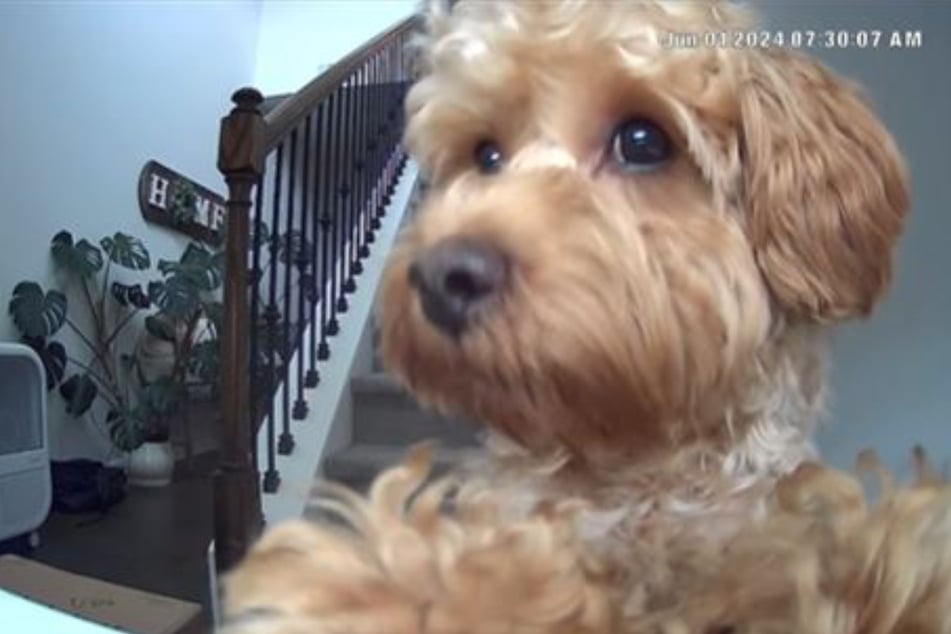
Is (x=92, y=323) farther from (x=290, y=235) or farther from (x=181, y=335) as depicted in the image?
(x=290, y=235)

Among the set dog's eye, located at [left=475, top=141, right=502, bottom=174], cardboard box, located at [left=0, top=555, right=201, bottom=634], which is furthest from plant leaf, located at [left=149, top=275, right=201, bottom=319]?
dog's eye, located at [left=475, top=141, right=502, bottom=174]

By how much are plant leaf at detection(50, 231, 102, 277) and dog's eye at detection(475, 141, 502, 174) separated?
176cm

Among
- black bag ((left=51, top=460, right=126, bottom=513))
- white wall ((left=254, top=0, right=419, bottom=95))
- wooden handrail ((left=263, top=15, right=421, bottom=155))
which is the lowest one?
black bag ((left=51, top=460, right=126, bottom=513))

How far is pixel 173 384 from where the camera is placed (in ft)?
6.82

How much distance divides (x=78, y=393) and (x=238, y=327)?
1160 mm

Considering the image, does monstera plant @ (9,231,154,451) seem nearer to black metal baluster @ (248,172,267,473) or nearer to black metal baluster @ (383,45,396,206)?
black metal baluster @ (383,45,396,206)

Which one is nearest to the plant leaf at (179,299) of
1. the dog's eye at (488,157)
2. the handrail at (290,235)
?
the handrail at (290,235)

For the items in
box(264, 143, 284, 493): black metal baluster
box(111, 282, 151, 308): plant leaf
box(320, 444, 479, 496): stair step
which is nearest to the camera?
box(320, 444, 479, 496): stair step

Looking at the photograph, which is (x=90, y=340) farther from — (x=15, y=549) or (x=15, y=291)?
(x=15, y=549)

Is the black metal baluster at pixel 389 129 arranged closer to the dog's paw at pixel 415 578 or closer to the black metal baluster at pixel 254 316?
the black metal baluster at pixel 254 316

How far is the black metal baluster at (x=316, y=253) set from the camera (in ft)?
5.31

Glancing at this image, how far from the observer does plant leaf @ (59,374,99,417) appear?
2.05m

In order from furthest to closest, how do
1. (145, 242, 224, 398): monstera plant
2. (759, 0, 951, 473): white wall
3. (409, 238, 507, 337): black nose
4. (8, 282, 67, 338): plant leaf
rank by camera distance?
1. (8, 282, 67, 338): plant leaf
2. (145, 242, 224, 398): monstera plant
3. (759, 0, 951, 473): white wall
4. (409, 238, 507, 337): black nose
